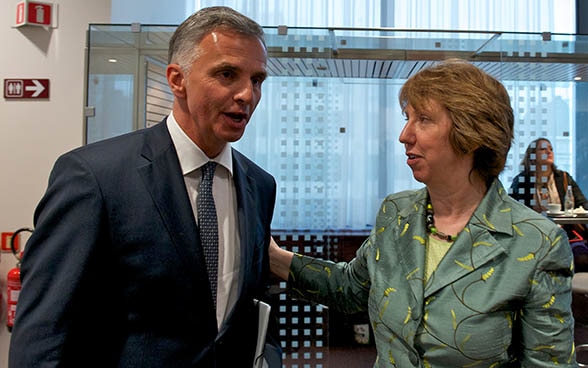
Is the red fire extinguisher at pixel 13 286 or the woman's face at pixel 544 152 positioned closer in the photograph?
the woman's face at pixel 544 152

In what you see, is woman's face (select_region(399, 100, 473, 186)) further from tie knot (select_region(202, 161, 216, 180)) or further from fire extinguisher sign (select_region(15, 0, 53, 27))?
fire extinguisher sign (select_region(15, 0, 53, 27))

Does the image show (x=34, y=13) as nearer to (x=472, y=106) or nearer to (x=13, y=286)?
(x=13, y=286)

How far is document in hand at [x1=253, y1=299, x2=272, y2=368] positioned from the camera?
1351 millimetres

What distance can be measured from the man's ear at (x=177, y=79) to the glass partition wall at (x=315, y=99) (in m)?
1.22

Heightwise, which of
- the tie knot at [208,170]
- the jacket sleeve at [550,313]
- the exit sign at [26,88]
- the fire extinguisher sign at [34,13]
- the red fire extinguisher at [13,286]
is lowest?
the red fire extinguisher at [13,286]

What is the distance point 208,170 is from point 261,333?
1.61 feet

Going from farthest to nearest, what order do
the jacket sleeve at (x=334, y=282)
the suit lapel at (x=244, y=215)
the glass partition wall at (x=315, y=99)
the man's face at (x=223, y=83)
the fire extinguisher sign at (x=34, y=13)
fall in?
the fire extinguisher sign at (x=34, y=13)
the glass partition wall at (x=315, y=99)
the jacket sleeve at (x=334, y=282)
the suit lapel at (x=244, y=215)
the man's face at (x=223, y=83)

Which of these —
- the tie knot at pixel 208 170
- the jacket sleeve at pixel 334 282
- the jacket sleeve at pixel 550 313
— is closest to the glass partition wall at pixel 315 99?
the jacket sleeve at pixel 334 282

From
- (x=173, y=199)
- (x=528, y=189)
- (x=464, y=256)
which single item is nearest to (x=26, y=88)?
(x=173, y=199)

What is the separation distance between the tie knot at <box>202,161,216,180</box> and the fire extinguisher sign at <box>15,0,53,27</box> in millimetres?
2213

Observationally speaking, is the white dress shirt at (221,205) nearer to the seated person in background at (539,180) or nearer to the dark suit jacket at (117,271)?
the dark suit jacket at (117,271)

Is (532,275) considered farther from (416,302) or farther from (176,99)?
(176,99)

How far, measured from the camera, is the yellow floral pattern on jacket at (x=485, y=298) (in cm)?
122

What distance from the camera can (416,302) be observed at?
1.29 metres
